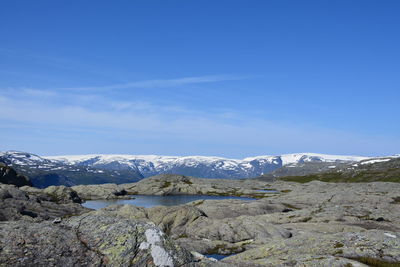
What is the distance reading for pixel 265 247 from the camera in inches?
1310

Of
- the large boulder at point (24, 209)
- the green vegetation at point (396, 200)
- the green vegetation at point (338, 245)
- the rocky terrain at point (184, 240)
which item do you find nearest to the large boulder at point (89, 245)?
the rocky terrain at point (184, 240)

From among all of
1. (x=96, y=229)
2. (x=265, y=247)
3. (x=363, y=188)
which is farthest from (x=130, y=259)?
(x=363, y=188)

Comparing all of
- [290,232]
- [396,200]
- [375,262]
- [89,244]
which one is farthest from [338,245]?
[396,200]

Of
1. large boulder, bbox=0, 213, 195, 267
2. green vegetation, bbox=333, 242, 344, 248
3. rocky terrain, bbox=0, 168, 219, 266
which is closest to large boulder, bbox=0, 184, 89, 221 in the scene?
rocky terrain, bbox=0, 168, 219, 266

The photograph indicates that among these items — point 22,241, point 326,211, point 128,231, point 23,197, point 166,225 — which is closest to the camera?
point 22,241

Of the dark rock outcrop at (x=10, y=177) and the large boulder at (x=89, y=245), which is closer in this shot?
the large boulder at (x=89, y=245)

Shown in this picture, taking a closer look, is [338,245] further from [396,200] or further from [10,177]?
[10,177]

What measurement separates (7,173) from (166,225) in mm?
139731

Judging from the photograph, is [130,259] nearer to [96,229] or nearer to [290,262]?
[96,229]

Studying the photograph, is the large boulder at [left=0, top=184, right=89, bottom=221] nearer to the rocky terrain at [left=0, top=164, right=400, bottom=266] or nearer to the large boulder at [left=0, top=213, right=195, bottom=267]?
the rocky terrain at [left=0, top=164, right=400, bottom=266]

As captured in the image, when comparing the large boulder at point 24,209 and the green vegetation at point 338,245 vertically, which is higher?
the green vegetation at point 338,245

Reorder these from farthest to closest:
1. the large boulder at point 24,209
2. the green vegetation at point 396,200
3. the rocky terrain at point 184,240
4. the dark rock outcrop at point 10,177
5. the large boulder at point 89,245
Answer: the dark rock outcrop at point 10,177
the green vegetation at point 396,200
the large boulder at point 24,209
the rocky terrain at point 184,240
the large boulder at point 89,245

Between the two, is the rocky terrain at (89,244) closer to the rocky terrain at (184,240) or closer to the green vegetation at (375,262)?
the rocky terrain at (184,240)

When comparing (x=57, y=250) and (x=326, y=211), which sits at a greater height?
(x=57, y=250)
